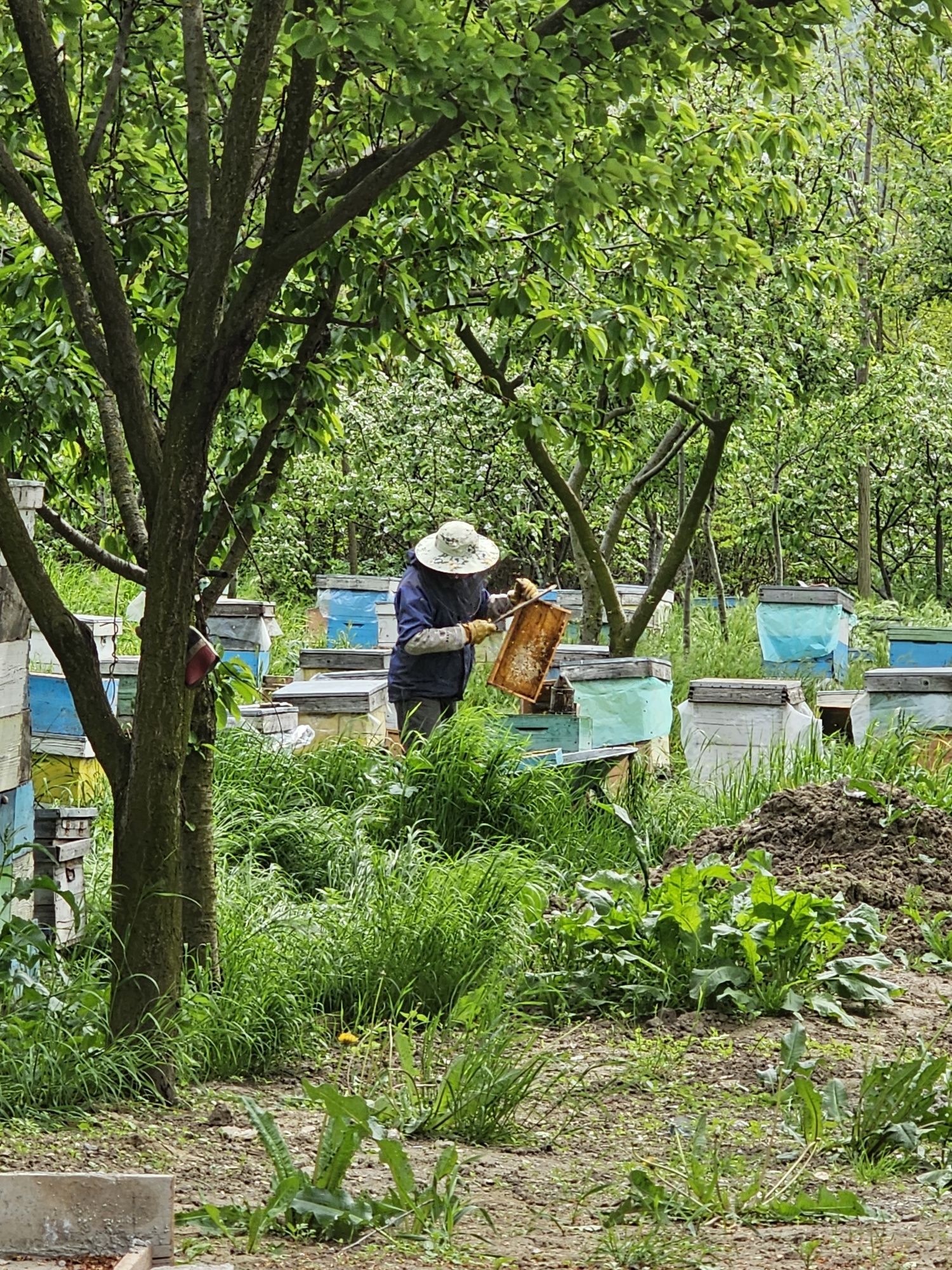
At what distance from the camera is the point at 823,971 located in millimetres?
4730

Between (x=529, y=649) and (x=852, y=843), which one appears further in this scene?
(x=529, y=649)

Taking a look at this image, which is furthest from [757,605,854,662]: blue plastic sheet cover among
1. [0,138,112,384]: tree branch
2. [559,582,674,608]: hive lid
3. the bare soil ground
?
[0,138,112,384]: tree branch

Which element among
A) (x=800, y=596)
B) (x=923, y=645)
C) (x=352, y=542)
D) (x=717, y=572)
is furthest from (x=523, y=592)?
(x=352, y=542)

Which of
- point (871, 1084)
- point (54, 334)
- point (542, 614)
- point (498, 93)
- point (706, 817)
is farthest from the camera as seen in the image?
point (542, 614)

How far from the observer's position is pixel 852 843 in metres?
5.96

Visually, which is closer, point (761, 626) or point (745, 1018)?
point (745, 1018)

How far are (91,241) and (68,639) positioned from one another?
101cm

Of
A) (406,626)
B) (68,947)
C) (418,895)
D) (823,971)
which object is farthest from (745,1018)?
(406,626)

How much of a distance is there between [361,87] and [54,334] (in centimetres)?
120

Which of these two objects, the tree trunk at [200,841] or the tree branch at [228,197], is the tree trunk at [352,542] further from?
the tree branch at [228,197]

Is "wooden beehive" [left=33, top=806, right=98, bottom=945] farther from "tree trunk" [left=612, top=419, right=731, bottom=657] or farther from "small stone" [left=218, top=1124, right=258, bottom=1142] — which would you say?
"tree trunk" [left=612, top=419, right=731, bottom=657]

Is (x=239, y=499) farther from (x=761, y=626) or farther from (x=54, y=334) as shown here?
(x=761, y=626)

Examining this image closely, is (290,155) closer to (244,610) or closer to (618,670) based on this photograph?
(618,670)

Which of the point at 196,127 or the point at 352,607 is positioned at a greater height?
the point at 196,127
